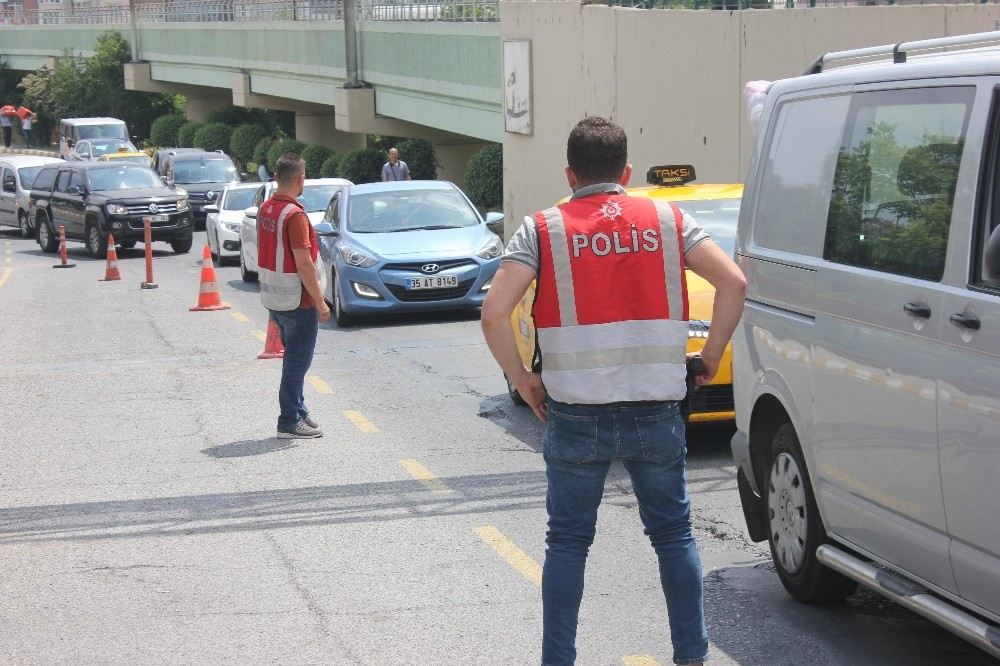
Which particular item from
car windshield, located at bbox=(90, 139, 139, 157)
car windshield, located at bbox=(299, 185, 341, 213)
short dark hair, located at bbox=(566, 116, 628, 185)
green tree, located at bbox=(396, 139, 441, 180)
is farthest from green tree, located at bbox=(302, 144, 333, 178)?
short dark hair, located at bbox=(566, 116, 628, 185)

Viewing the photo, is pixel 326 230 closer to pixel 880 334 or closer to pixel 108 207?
pixel 880 334

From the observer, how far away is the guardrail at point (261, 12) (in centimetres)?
3222

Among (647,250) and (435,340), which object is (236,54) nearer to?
(435,340)

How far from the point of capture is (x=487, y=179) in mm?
30141

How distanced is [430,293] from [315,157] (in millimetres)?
30683

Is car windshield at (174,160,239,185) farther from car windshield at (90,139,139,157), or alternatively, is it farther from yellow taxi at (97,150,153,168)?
car windshield at (90,139,139,157)

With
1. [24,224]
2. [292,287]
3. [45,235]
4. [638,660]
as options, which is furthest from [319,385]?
[24,224]

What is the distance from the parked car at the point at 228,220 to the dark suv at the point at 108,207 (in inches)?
74.3

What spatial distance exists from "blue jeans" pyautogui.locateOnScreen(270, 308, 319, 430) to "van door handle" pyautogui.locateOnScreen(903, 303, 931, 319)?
567 centimetres

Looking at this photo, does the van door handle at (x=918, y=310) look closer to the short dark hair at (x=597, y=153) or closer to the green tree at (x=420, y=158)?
the short dark hair at (x=597, y=153)

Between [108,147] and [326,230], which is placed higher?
[326,230]

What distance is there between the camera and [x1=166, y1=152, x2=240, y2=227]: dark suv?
35531 mm

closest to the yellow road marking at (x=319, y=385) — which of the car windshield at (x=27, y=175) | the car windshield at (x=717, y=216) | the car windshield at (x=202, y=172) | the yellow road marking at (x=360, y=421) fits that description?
the yellow road marking at (x=360, y=421)

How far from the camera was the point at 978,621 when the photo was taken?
183 inches
